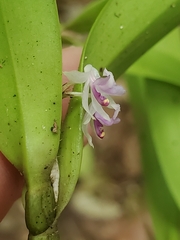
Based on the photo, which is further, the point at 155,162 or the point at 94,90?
the point at 155,162

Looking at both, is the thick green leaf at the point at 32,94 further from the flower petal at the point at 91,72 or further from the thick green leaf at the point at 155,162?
the thick green leaf at the point at 155,162

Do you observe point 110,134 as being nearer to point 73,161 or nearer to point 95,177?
point 95,177

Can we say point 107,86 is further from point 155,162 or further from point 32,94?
point 155,162

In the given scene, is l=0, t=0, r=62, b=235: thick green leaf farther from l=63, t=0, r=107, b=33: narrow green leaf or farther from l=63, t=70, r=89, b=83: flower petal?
l=63, t=0, r=107, b=33: narrow green leaf

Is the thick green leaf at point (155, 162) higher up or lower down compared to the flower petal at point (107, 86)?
lower down

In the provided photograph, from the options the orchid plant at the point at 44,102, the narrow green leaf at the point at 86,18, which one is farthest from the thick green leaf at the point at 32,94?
the narrow green leaf at the point at 86,18

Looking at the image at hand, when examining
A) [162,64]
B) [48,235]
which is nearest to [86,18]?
[162,64]

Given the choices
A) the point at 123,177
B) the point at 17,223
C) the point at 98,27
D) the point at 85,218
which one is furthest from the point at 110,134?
the point at 98,27
